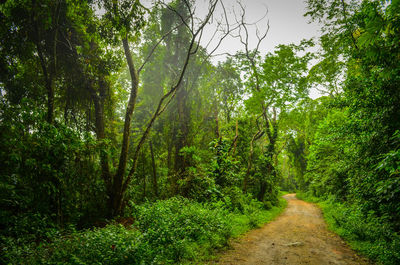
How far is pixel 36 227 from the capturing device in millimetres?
4863

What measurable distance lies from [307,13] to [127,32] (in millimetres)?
9156

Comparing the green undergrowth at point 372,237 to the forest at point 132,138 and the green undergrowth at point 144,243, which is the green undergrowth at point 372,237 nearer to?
the forest at point 132,138

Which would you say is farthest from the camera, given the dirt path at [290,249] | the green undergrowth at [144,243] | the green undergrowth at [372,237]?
the dirt path at [290,249]

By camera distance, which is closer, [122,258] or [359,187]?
[122,258]

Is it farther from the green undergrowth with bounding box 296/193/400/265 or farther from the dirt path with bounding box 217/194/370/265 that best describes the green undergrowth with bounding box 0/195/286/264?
the green undergrowth with bounding box 296/193/400/265

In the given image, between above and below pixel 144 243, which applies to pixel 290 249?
below

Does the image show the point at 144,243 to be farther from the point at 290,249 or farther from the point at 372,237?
the point at 372,237

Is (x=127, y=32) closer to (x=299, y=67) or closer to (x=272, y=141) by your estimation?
(x=299, y=67)

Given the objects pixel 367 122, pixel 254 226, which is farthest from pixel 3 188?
pixel 367 122

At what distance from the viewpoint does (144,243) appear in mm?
4441

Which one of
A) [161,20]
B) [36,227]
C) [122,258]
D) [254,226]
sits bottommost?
[254,226]

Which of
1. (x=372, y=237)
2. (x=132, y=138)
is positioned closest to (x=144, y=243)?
(x=372, y=237)

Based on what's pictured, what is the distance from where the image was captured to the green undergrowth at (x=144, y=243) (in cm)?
361

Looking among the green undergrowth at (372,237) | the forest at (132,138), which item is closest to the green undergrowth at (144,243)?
the forest at (132,138)
